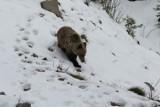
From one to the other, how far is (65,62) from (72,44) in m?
0.39

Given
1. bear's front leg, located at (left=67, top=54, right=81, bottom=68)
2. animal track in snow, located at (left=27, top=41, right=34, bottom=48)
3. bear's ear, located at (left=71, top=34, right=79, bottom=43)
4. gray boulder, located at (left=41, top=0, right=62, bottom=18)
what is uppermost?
gray boulder, located at (left=41, top=0, right=62, bottom=18)

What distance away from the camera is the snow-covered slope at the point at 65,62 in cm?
515

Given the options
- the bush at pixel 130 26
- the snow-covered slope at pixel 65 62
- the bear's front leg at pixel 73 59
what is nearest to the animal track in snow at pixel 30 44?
the snow-covered slope at pixel 65 62

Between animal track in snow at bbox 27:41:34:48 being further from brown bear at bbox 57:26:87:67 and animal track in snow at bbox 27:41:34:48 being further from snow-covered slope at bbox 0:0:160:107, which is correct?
brown bear at bbox 57:26:87:67

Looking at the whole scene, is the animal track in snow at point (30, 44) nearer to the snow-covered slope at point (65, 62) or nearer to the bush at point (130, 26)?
the snow-covered slope at point (65, 62)

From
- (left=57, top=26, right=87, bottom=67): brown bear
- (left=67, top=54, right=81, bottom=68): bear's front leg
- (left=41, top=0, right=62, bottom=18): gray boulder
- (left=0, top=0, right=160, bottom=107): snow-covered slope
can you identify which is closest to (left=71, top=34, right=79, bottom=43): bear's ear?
(left=57, top=26, right=87, bottom=67): brown bear

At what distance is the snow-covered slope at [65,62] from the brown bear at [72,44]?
0.16m

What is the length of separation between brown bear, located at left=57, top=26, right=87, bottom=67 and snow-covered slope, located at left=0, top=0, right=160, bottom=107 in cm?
16

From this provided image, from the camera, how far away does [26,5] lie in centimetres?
830

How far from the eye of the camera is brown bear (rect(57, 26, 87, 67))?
6.93 meters

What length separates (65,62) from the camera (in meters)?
6.86

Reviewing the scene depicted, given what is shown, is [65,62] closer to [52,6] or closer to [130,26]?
[52,6]

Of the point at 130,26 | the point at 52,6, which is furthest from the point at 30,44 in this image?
the point at 130,26

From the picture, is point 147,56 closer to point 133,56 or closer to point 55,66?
point 133,56
